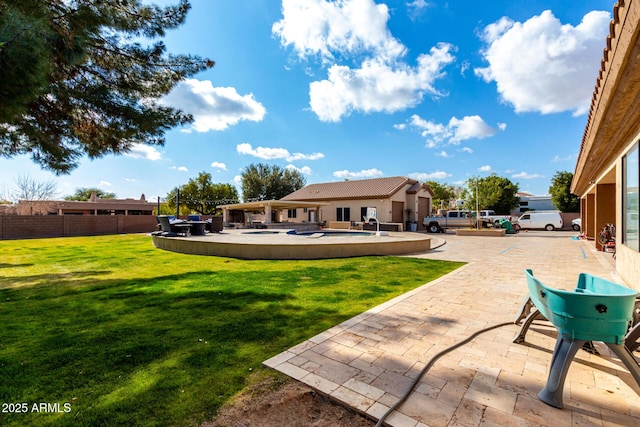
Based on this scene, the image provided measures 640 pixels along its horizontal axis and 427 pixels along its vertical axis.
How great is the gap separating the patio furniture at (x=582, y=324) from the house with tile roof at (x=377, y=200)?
2118 cm

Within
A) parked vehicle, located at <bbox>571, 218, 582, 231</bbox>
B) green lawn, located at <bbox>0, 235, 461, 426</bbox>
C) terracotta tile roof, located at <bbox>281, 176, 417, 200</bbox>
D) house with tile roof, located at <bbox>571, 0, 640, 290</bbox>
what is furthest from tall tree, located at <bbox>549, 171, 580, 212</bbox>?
green lawn, located at <bbox>0, 235, 461, 426</bbox>

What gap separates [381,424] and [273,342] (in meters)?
1.70

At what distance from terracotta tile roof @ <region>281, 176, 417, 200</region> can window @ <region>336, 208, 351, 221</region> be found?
1.27 metres

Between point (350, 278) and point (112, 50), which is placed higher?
point (112, 50)

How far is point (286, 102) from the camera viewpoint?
20562 mm

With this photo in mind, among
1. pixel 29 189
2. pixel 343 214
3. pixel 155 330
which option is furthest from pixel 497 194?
pixel 29 189

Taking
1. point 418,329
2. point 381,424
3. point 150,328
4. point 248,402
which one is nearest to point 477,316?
point 418,329

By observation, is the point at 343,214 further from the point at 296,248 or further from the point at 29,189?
the point at 29,189

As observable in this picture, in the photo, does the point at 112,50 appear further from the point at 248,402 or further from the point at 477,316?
the point at 477,316

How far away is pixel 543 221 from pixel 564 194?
10451mm

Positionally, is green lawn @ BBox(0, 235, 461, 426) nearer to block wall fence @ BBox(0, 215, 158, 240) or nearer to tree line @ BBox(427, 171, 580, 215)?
block wall fence @ BBox(0, 215, 158, 240)

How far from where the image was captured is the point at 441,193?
5756 centimetres

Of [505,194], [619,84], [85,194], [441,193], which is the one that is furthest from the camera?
[85,194]

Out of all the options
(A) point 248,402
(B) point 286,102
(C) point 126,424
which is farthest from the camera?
(B) point 286,102
